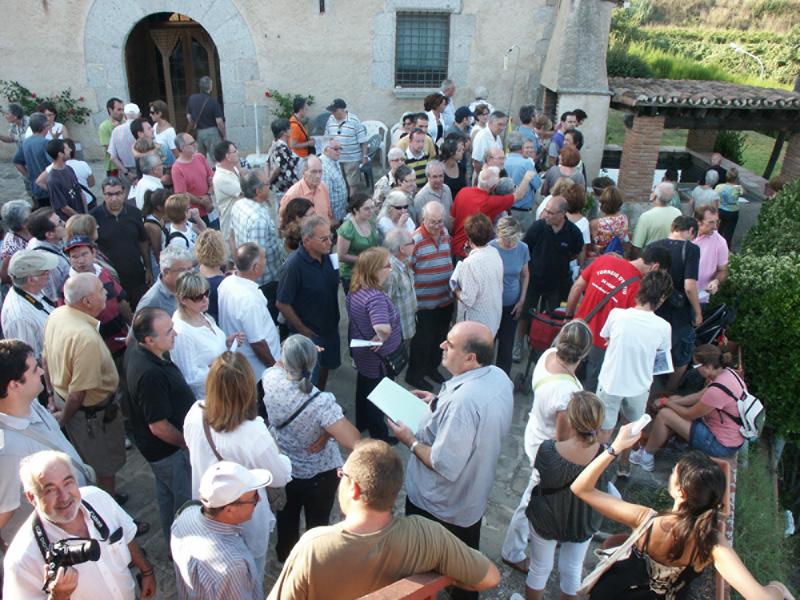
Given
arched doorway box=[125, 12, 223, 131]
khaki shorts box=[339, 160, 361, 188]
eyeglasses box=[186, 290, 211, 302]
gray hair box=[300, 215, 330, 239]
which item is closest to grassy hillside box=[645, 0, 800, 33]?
arched doorway box=[125, 12, 223, 131]

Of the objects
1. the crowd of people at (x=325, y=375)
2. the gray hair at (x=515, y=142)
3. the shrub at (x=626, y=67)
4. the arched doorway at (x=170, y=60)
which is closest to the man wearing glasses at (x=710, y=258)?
the crowd of people at (x=325, y=375)

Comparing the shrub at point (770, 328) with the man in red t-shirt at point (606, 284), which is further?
the shrub at point (770, 328)

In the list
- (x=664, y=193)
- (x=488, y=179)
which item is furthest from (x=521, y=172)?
(x=664, y=193)

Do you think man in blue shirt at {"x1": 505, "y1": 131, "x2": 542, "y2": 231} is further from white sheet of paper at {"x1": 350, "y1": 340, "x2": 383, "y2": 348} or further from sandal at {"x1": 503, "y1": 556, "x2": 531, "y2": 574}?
sandal at {"x1": 503, "y1": 556, "x2": 531, "y2": 574}

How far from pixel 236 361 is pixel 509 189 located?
3.79 meters

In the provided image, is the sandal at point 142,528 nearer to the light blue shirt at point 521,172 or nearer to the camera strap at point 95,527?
the camera strap at point 95,527

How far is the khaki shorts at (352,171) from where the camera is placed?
836 cm

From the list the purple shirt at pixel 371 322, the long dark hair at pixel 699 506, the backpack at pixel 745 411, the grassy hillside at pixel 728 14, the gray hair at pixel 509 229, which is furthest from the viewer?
the grassy hillside at pixel 728 14

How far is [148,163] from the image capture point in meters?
5.85

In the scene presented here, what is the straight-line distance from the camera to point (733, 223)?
8844 millimetres

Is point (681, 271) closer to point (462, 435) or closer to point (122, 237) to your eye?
point (462, 435)

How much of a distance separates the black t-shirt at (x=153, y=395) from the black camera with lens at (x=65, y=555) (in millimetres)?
893

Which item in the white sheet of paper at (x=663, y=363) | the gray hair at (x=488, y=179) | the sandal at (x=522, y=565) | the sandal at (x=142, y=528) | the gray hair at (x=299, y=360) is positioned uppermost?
the gray hair at (x=488, y=179)

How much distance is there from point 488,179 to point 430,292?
4.61 ft
